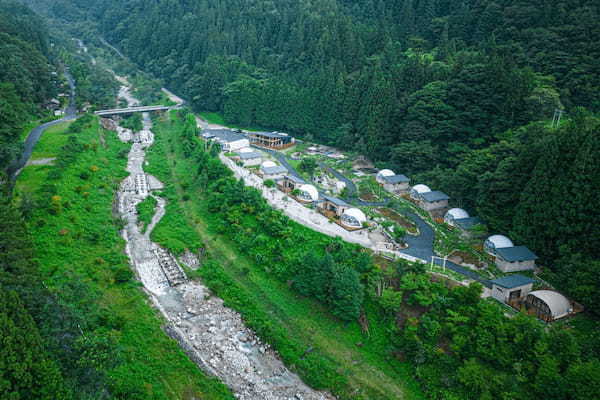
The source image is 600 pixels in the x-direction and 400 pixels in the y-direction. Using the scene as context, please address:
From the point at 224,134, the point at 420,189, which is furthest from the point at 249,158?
the point at 420,189

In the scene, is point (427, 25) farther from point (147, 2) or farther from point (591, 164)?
point (147, 2)

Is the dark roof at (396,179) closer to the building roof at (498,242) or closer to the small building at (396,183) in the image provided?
the small building at (396,183)

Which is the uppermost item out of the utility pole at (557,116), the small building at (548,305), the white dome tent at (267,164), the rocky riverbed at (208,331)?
the utility pole at (557,116)

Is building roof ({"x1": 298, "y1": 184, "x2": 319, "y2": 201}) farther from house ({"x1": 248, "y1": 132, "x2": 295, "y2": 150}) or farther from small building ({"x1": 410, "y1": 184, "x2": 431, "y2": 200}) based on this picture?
house ({"x1": 248, "y1": 132, "x2": 295, "y2": 150})

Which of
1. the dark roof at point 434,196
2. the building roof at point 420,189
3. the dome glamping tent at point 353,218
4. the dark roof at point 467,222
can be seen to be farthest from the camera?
the building roof at point 420,189

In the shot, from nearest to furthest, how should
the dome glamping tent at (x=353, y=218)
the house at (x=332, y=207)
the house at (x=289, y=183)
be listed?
the dome glamping tent at (x=353, y=218) → the house at (x=332, y=207) → the house at (x=289, y=183)

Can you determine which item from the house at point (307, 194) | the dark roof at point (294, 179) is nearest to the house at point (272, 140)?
the dark roof at point (294, 179)
